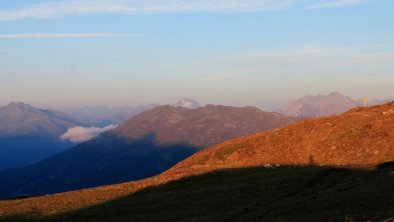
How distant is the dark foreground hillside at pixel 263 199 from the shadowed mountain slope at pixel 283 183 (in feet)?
0.40

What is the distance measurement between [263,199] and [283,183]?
8.00m

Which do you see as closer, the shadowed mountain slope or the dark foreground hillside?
the dark foreground hillside

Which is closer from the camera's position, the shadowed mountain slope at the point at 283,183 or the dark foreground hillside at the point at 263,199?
the dark foreground hillside at the point at 263,199

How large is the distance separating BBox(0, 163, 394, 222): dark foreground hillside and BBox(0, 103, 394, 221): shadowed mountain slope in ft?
0.40

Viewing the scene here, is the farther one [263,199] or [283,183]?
[283,183]

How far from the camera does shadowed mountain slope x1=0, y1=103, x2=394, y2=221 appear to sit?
46.3 m

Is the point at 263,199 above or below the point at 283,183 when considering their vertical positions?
below

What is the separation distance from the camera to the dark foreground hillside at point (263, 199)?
4275cm

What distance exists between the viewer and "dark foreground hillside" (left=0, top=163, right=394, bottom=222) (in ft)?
140

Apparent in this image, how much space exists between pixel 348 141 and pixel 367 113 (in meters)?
17.3

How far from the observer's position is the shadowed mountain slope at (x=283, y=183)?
152 ft

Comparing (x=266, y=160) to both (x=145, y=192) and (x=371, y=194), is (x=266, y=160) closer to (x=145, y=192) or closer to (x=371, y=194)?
(x=145, y=192)

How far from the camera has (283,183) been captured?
6259cm

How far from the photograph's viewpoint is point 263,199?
5559 centimetres
